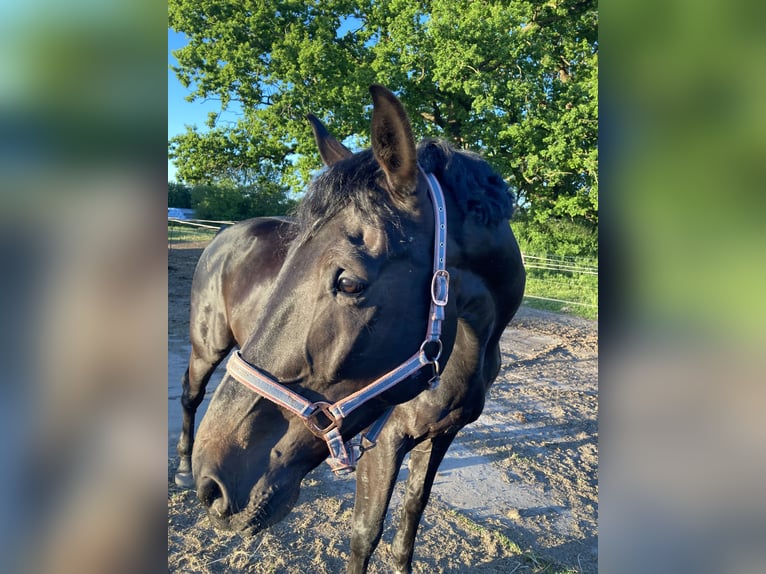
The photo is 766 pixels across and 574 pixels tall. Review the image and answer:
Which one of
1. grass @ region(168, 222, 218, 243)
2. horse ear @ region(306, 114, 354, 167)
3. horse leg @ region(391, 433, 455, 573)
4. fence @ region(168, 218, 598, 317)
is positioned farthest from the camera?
grass @ region(168, 222, 218, 243)

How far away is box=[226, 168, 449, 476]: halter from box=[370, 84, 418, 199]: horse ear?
0.12m

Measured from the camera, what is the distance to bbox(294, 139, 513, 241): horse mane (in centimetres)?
127

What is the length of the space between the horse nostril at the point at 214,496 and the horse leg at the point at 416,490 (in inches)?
47.6

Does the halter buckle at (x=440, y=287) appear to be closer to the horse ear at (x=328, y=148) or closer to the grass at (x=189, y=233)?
the horse ear at (x=328, y=148)

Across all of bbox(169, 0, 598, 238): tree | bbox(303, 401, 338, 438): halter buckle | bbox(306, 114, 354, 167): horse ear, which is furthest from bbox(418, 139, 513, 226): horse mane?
bbox(169, 0, 598, 238): tree

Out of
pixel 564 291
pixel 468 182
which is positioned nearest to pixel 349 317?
pixel 468 182

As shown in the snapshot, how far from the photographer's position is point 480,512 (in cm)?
300

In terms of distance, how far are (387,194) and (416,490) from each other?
1.70m

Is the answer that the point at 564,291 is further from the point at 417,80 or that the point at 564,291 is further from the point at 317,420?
the point at 317,420

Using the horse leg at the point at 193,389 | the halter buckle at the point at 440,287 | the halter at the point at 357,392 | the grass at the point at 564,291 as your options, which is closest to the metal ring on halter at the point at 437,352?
the halter at the point at 357,392

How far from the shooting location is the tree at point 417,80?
10961 millimetres

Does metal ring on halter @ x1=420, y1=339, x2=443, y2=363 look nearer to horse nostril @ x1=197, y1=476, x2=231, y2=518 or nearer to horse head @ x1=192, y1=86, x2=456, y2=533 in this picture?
horse head @ x1=192, y1=86, x2=456, y2=533
